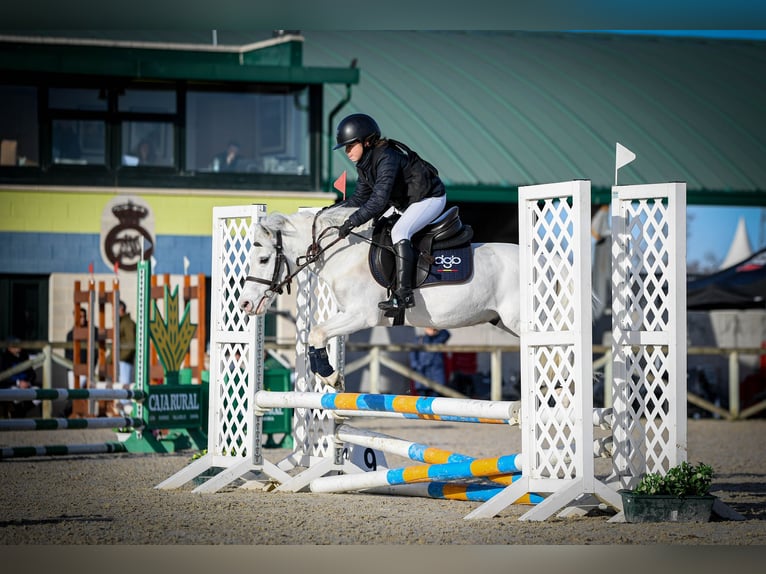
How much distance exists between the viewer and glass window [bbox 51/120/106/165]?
14.7m

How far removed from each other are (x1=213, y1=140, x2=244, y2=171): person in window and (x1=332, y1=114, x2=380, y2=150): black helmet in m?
8.99

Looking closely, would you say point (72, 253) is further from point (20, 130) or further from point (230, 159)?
point (230, 159)

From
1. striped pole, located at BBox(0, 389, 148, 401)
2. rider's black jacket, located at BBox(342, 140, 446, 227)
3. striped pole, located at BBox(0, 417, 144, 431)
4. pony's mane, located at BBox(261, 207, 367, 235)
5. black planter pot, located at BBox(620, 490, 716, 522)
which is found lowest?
black planter pot, located at BBox(620, 490, 716, 522)

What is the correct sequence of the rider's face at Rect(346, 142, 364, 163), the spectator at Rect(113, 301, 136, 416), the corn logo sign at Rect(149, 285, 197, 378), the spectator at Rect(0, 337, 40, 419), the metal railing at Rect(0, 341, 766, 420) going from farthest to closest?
the metal railing at Rect(0, 341, 766, 420), the spectator at Rect(113, 301, 136, 416), the spectator at Rect(0, 337, 40, 419), the corn logo sign at Rect(149, 285, 197, 378), the rider's face at Rect(346, 142, 364, 163)

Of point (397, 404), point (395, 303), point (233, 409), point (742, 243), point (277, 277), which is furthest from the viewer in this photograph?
point (742, 243)

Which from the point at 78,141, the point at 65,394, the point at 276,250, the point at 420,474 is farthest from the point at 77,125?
the point at 420,474

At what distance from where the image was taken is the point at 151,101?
14.9m

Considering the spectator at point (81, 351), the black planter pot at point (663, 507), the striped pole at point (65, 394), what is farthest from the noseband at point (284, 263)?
the spectator at point (81, 351)

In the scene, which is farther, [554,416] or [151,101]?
[151,101]

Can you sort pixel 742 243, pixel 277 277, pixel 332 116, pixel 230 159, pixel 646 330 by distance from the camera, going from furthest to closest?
pixel 742 243, pixel 332 116, pixel 230 159, pixel 277 277, pixel 646 330

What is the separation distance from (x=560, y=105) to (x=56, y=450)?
11808mm

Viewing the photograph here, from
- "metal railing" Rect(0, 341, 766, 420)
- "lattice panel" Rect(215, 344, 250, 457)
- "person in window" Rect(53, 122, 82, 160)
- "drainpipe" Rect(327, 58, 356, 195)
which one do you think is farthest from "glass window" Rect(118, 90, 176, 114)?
"lattice panel" Rect(215, 344, 250, 457)

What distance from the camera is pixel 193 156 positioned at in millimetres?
14898

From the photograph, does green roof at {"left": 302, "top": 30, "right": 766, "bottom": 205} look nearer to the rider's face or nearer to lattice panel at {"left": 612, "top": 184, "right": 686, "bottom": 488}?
the rider's face
